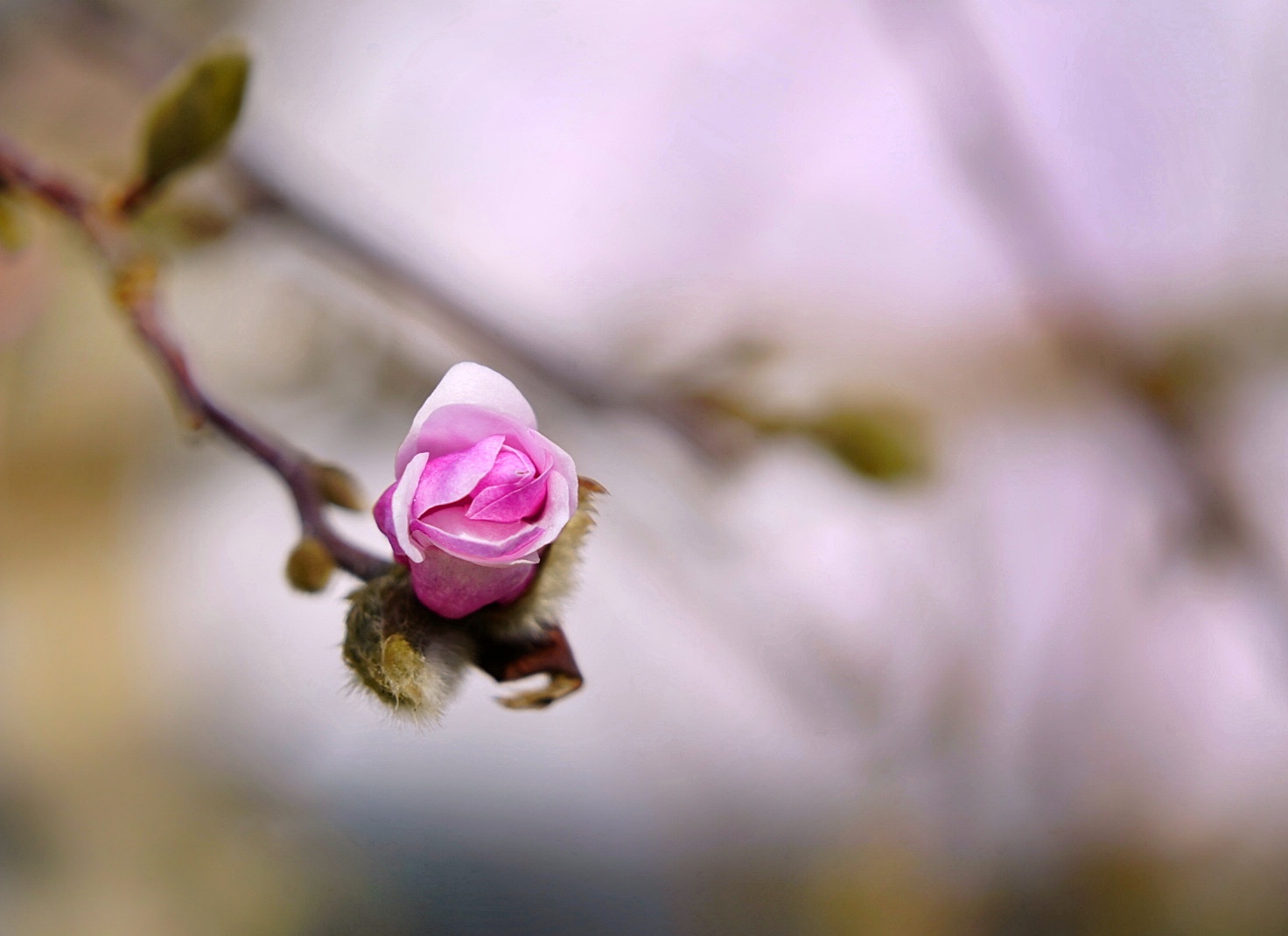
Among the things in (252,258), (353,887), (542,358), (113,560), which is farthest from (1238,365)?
(113,560)

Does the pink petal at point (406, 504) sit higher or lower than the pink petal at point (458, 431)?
lower

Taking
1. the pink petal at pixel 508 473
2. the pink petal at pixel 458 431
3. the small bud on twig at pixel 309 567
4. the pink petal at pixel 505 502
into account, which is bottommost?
the small bud on twig at pixel 309 567

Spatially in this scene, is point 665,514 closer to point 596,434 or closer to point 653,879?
point 596,434

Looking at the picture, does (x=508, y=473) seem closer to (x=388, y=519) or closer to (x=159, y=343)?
(x=388, y=519)

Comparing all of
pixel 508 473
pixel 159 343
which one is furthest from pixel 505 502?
pixel 159 343
